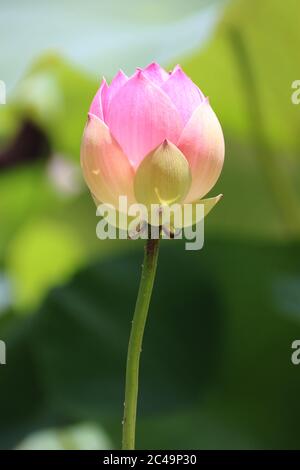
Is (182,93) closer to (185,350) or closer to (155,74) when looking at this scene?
(155,74)

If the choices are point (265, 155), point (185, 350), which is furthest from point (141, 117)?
point (265, 155)

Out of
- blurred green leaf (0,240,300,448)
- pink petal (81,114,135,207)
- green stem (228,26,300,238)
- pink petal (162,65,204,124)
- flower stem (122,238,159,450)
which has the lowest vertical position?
flower stem (122,238,159,450)

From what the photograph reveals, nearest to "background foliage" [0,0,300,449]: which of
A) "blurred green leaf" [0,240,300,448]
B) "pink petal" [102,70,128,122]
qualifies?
"blurred green leaf" [0,240,300,448]

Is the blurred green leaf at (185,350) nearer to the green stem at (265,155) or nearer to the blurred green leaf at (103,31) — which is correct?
the green stem at (265,155)

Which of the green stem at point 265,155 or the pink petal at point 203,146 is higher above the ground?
the green stem at point 265,155

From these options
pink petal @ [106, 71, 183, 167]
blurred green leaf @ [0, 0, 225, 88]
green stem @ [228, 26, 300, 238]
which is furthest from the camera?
green stem @ [228, 26, 300, 238]

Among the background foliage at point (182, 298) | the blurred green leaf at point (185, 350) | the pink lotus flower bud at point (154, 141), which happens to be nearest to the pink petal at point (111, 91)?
the pink lotus flower bud at point (154, 141)

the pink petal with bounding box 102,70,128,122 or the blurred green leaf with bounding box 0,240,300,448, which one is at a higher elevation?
the blurred green leaf with bounding box 0,240,300,448

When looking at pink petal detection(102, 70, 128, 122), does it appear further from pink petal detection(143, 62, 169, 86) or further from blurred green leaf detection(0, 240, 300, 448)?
blurred green leaf detection(0, 240, 300, 448)
